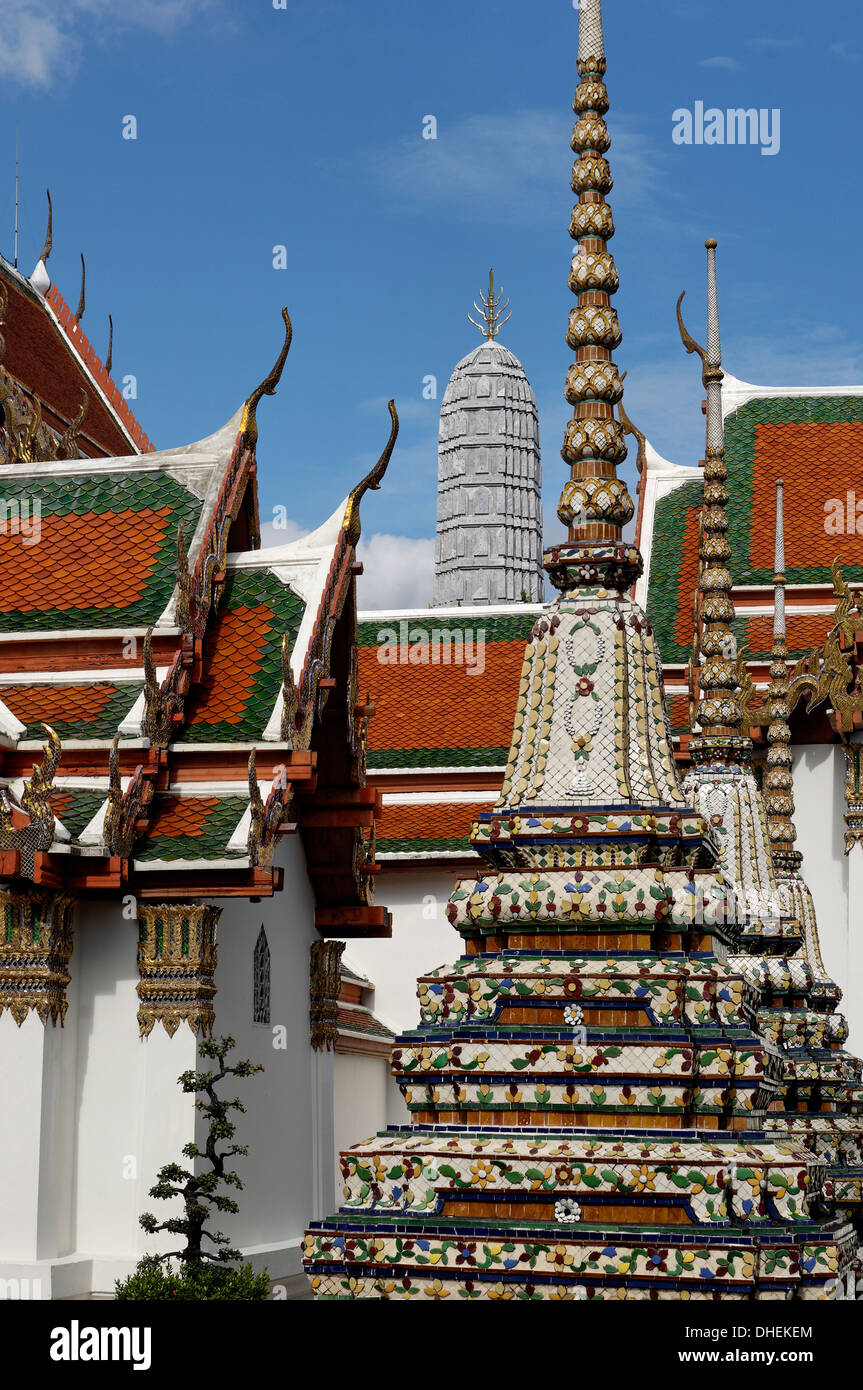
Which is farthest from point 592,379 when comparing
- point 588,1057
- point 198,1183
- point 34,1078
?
point 34,1078

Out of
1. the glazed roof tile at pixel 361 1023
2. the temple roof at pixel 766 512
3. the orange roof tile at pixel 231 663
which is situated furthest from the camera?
the temple roof at pixel 766 512

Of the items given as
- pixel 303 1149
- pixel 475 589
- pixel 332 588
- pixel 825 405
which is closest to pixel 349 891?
pixel 303 1149

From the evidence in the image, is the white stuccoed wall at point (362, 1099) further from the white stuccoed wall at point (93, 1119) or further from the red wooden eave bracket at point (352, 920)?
the white stuccoed wall at point (93, 1119)

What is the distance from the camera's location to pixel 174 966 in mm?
12383

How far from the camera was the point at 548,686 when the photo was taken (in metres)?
8.15

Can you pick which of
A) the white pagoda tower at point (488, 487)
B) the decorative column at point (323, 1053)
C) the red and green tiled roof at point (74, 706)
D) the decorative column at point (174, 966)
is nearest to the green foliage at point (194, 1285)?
the decorative column at point (174, 966)

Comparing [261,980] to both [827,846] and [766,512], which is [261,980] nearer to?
[827,846]

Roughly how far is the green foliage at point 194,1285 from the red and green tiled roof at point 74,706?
3.63 meters

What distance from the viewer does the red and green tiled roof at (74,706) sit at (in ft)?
41.9

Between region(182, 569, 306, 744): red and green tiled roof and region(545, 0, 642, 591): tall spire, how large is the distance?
532cm

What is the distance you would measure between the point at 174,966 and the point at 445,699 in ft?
45.5

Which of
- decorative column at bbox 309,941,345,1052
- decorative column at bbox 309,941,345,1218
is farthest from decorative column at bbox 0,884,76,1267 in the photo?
decorative column at bbox 309,941,345,1052
